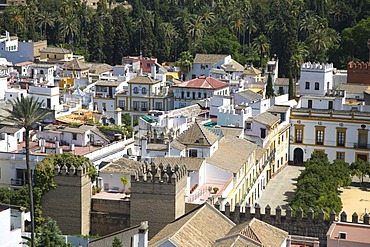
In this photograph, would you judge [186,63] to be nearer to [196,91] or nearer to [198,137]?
[196,91]

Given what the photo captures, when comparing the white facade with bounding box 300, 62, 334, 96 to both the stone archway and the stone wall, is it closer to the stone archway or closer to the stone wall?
the stone archway

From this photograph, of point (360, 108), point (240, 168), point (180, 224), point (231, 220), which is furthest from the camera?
point (360, 108)

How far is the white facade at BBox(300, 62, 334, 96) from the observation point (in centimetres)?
6650

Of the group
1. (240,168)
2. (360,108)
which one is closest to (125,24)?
(360,108)

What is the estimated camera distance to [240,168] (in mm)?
42594

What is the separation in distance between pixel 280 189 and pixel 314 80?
671 inches

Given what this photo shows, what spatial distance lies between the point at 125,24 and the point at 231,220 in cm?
5949

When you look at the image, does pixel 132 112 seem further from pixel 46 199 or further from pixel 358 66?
pixel 46 199

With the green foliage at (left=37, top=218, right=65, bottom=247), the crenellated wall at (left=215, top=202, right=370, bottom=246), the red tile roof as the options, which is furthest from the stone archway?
the green foliage at (left=37, top=218, right=65, bottom=247)

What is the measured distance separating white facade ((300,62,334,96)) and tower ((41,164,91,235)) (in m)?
35.2

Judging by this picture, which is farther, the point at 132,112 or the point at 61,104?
the point at 132,112

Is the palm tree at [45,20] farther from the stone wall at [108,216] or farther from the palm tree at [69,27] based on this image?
the stone wall at [108,216]

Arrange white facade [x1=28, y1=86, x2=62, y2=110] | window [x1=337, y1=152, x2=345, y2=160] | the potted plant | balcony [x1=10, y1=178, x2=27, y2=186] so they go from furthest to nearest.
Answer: window [x1=337, y1=152, x2=345, y2=160] < white facade [x1=28, y1=86, x2=62, y2=110] < balcony [x1=10, y1=178, x2=27, y2=186] < the potted plant

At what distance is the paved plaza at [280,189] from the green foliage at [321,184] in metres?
1.56
